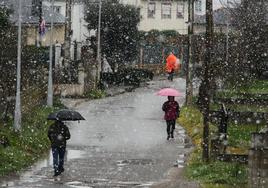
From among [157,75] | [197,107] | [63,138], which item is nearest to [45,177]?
[63,138]

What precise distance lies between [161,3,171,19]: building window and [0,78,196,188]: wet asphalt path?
121ft

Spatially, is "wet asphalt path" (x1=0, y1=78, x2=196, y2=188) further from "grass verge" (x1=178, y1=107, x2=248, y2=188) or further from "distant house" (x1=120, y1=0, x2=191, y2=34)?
"distant house" (x1=120, y1=0, x2=191, y2=34)

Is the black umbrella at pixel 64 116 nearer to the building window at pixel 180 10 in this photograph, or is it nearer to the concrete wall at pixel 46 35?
the concrete wall at pixel 46 35

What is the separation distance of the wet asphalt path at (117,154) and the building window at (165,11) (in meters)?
36.9

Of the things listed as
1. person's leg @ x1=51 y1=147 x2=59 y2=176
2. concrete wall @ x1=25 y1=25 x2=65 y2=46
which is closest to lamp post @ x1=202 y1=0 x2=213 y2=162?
person's leg @ x1=51 y1=147 x2=59 y2=176

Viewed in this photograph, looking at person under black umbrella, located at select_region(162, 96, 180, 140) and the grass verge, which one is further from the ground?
person under black umbrella, located at select_region(162, 96, 180, 140)

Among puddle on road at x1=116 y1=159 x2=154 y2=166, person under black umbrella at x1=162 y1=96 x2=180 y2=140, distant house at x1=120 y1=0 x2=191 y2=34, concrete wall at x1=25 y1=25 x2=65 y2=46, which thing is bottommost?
puddle on road at x1=116 y1=159 x2=154 y2=166

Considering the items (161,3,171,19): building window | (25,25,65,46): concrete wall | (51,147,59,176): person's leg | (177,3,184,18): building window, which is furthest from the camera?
(177,3,184,18): building window

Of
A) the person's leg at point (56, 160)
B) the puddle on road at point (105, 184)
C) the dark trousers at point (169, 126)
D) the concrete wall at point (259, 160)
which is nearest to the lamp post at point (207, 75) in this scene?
the puddle on road at point (105, 184)

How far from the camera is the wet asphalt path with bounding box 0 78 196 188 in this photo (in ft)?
58.3

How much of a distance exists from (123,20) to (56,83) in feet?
52.0

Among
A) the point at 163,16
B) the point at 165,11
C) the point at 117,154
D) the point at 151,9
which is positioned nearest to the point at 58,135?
the point at 117,154

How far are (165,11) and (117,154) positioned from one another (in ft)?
170

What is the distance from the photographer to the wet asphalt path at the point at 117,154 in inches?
700
